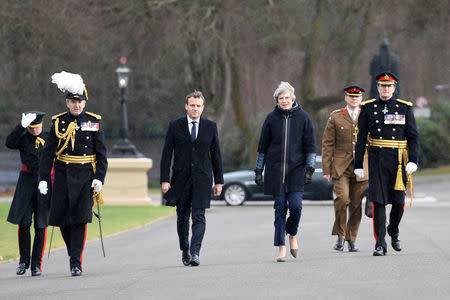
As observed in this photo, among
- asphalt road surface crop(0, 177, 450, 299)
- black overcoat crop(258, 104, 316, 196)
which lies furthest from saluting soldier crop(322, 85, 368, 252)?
black overcoat crop(258, 104, 316, 196)

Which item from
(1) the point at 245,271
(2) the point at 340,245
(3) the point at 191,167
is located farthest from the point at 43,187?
(2) the point at 340,245

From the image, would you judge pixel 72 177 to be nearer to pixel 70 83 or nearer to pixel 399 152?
pixel 70 83

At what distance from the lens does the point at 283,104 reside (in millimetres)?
10945

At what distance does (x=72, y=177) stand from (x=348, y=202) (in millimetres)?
3441

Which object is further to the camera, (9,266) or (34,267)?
(9,266)

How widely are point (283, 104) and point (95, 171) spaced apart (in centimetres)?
209

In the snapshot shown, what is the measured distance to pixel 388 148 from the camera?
36.7 ft

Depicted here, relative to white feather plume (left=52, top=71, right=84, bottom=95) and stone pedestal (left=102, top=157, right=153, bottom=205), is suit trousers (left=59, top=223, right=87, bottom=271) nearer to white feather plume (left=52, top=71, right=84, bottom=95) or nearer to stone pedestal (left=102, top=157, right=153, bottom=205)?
white feather plume (left=52, top=71, right=84, bottom=95)

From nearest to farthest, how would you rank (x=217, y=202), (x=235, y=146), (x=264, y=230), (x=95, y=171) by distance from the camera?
(x=95, y=171) < (x=264, y=230) < (x=217, y=202) < (x=235, y=146)

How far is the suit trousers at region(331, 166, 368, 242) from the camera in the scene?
1195 centimetres

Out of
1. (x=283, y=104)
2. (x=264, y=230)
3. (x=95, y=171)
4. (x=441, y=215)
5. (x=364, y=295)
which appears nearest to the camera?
(x=364, y=295)

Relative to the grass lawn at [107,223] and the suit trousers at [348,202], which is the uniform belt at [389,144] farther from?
the grass lawn at [107,223]

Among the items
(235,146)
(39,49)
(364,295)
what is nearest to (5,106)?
(39,49)

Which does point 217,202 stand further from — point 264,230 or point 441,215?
point 264,230
